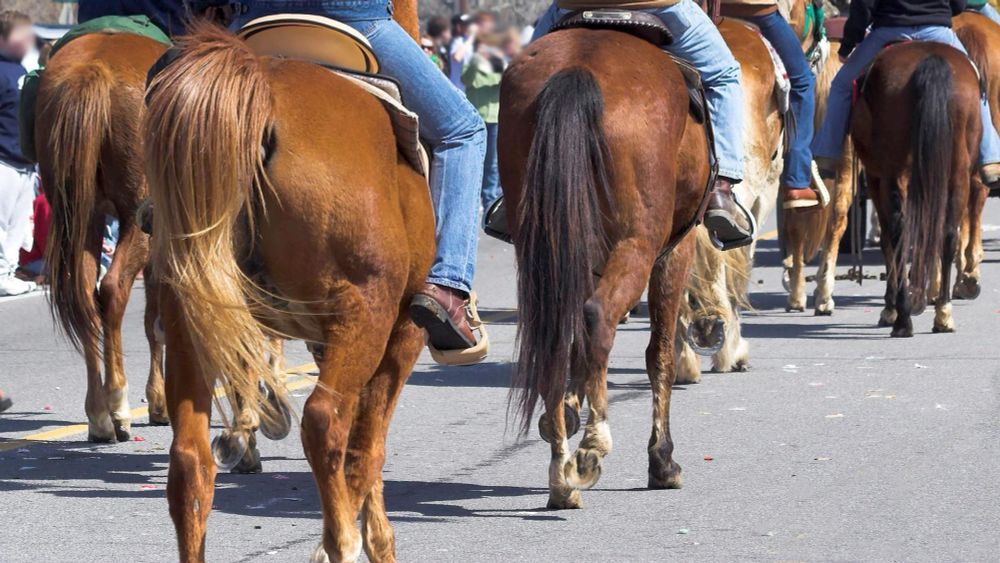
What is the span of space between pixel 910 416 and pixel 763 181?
208 cm

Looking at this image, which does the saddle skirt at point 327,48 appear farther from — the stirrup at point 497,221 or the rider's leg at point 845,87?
the rider's leg at point 845,87

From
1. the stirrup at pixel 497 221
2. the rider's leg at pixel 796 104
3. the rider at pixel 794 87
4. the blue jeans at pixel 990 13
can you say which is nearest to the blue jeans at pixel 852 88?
the rider's leg at pixel 796 104

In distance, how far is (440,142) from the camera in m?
5.71

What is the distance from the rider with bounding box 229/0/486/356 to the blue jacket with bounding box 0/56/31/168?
28.9 ft

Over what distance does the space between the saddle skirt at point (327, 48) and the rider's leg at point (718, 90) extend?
2038mm

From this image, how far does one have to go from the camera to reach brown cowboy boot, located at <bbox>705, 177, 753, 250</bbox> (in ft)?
24.6

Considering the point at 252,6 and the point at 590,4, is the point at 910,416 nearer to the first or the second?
the point at 590,4

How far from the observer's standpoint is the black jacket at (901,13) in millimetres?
11578

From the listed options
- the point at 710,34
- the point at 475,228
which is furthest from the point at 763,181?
the point at 475,228

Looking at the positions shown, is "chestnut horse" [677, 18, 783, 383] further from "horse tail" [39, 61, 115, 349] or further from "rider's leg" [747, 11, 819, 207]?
"horse tail" [39, 61, 115, 349]

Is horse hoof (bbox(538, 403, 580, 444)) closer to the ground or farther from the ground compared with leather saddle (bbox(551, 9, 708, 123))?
closer to the ground

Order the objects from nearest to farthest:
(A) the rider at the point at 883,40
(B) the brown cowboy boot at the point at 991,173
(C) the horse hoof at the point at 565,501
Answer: (C) the horse hoof at the point at 565,501
(A) the rider at the point at 883,40
(B) the brown cowboy boot at the point at 991,173

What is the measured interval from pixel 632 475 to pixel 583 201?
149cm

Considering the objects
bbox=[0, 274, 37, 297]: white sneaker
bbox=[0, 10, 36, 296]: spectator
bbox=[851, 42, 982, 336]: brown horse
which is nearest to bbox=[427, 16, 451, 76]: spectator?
bbox=[0, 10, 36, 296]: spectator
